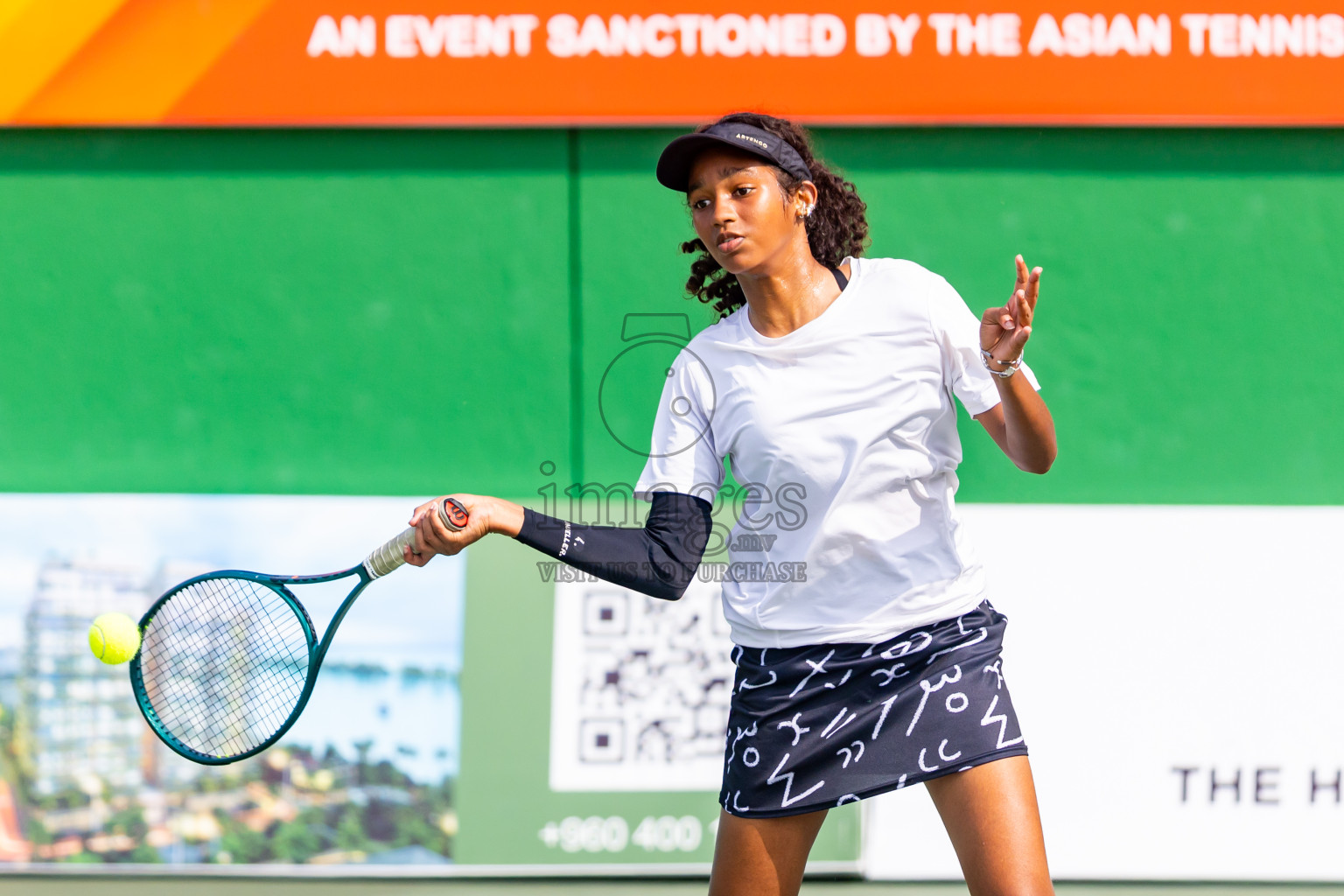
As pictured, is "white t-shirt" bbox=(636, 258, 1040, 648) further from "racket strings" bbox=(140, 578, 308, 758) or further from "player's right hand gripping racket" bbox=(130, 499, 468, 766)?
"racket strings" bbox=(140, 578, 308, 758)

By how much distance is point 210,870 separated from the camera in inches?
147

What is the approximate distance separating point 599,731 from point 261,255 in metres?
2.08

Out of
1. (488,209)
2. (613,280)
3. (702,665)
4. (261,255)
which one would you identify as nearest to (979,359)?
(702,665)

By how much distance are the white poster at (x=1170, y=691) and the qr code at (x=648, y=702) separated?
0.61 meters

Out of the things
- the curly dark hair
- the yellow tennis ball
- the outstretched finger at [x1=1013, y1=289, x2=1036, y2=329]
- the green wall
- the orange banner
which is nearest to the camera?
the outstretched finger at [x1=1013, y1=289, x2=1036, y2=329]

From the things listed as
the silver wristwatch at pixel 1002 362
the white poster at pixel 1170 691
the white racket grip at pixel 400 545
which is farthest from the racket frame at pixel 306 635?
the white poster at pixel 1170 691

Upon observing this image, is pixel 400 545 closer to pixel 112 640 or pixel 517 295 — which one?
pixel 112 640

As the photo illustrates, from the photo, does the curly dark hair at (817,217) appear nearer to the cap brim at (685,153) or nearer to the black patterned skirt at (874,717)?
the cap brim at (685,153)

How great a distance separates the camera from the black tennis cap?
2086 mm

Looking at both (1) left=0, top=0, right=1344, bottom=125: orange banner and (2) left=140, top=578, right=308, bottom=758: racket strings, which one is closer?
(2) left=140, top=578, right=308, bottom=758: racket strings

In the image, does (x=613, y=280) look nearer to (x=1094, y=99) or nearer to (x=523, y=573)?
(x=523, y=573)

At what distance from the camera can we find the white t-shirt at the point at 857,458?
2.03 metres

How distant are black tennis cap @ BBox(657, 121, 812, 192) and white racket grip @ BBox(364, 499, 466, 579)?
73cm

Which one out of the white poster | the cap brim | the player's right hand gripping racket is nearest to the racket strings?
the player's right hand gripping racket
